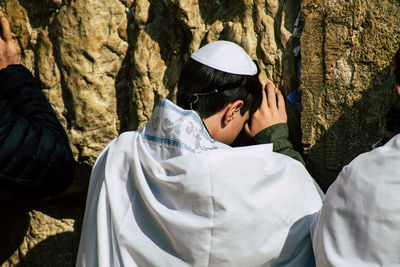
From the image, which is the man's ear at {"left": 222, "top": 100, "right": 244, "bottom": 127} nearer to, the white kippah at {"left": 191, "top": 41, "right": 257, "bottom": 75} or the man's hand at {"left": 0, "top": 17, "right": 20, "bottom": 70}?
the white kippah at {"left": 191, "top": 41, "right": 257, "bottom": 75}

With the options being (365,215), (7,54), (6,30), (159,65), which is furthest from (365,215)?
(6,30)

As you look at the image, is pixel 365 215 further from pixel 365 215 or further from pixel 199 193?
pixel 199 193

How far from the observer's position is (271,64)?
82.2 inches

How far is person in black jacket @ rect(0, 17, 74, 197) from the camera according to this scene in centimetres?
171

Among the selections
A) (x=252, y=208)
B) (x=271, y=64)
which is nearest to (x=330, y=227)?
(x=252, y=208)

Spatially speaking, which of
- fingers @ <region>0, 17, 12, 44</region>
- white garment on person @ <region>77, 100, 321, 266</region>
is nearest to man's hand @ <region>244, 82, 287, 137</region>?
white garment on person @ <region>77, 100, 321, 266</region>

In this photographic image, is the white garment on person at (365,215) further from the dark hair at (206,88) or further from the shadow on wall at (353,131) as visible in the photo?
the shadow on wall at (353,131)

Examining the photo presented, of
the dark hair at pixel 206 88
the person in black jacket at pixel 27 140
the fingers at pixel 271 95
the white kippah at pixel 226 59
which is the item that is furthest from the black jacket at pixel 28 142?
the fingers at pixel 271 95

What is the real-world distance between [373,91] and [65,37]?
5.51 feet

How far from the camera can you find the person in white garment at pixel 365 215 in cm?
107

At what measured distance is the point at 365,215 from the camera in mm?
1108

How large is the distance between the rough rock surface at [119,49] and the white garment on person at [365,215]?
0.97 meters

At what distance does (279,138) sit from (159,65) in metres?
0.84

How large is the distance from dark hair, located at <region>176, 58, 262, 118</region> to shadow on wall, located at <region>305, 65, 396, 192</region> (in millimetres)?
545
